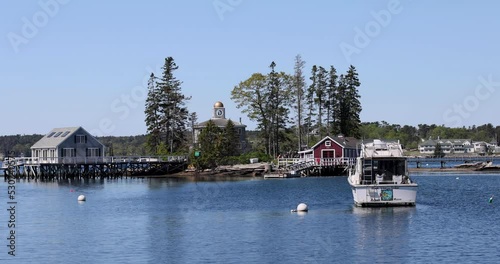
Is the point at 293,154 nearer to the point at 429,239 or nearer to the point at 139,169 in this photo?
the point at 139,169

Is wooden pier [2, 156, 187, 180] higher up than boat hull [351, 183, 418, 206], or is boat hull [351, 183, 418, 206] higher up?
wooden pier [2, 156, 187, 180]

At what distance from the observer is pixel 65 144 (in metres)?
113

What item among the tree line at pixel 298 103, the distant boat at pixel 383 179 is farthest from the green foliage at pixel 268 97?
the distant boat at pixel 383 179

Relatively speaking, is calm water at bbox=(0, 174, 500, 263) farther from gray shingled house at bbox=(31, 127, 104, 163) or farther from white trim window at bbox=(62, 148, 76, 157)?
white trim window at bbox=(62, 148, 76, 157)

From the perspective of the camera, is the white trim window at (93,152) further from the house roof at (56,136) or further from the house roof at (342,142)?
the house roof at (342,142)

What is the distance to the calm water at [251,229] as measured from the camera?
119ft

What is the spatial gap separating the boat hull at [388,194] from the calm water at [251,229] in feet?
2.10

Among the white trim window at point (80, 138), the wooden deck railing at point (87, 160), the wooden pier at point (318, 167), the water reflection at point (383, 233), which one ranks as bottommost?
the water reflection at point (383, 233)

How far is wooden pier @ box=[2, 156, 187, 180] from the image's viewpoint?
112m

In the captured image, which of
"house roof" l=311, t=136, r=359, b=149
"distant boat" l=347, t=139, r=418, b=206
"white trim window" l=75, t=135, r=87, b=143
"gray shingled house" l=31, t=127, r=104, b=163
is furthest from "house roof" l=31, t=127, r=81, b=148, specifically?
"distant boat" l=347, t=139, r=418, b=206

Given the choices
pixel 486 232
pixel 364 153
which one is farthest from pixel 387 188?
pixel 486 232

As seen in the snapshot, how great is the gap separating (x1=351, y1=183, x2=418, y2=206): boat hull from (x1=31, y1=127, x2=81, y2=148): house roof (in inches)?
2687

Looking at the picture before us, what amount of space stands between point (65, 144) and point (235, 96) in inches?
1084

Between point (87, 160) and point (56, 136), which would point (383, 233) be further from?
point (56, 136)
